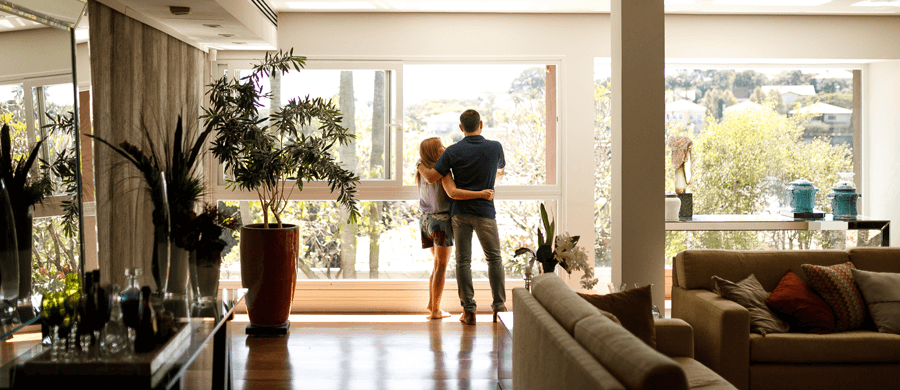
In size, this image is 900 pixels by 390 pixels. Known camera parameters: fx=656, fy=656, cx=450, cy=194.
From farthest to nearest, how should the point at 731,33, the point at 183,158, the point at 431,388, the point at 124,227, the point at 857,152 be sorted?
the point at 857,152 → the point at 731,33 → the point at 124,227 → the point at 431,388 → the point at 183,158

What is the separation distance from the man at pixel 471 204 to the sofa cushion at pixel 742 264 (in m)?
1.60

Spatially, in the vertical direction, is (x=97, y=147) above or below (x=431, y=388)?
above

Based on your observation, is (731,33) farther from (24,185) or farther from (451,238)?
(24,185)

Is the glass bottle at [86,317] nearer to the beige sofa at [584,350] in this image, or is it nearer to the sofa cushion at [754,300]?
the beige sofa at [584,350]

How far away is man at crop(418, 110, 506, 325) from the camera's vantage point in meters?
→ 4.95

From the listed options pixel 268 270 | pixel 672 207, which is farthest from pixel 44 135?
pixel 672 207

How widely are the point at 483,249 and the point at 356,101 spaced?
1664mm

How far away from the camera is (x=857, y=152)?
5969 millimetres

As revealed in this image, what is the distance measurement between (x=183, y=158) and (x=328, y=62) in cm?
306

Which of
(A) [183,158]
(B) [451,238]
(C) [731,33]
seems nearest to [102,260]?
(A) [183,158]

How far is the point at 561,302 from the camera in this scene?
8.09 feet

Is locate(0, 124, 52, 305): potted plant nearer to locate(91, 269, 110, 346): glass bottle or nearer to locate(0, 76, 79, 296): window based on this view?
locate(0, 76, 79, 296): window

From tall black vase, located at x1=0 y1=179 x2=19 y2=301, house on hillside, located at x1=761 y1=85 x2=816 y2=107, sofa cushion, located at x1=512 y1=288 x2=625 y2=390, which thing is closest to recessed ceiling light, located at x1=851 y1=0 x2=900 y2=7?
house on hillside, located at x1=761 y1=85 x2=816 y2=107

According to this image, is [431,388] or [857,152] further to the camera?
[857,152]
